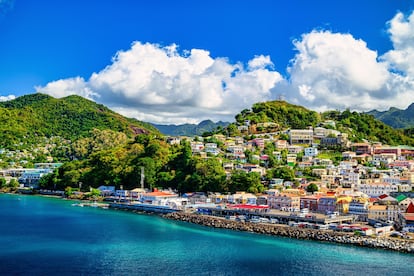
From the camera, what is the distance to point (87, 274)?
16.0m

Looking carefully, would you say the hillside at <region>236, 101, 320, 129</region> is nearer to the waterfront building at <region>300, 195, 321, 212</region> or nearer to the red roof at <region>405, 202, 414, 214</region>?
the waterfront building at <region>300, 195, 321, 212</region>

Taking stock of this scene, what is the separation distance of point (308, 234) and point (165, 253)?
754 centimetres

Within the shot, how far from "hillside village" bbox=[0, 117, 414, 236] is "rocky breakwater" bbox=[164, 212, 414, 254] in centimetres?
232

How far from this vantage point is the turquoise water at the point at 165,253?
16625 mm

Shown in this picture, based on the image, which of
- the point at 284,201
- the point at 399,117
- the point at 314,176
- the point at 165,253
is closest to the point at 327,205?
the point at 284,201

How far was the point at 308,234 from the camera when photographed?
2241 cm

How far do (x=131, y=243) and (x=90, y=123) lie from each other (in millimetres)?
61523

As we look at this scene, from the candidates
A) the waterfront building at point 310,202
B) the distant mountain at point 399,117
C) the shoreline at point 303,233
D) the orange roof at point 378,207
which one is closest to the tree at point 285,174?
the waterfront building at point 310,202

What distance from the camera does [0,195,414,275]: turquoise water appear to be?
16625 mm

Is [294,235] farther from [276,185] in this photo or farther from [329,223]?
[276,185]

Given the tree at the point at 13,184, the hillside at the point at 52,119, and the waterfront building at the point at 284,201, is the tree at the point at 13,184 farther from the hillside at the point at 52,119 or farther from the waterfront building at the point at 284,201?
the waterfront building at the point at 284,201

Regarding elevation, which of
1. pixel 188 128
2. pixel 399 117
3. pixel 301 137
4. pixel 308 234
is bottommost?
pixel 308 234

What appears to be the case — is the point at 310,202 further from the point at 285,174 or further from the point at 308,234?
the point at 285,174

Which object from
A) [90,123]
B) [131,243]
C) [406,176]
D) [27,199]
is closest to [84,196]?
[27,199]
